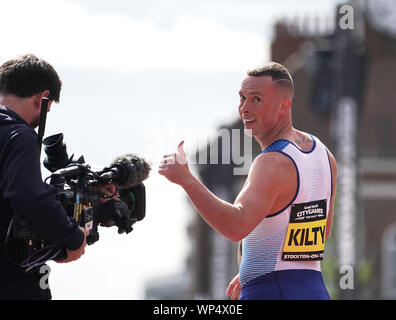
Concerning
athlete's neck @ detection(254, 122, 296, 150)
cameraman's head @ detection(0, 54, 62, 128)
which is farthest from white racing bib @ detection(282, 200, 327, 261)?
cameraman's head @ detection(0, 54, 62, 128)

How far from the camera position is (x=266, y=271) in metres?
4.45

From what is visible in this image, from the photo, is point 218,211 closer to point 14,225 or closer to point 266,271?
point 266,271

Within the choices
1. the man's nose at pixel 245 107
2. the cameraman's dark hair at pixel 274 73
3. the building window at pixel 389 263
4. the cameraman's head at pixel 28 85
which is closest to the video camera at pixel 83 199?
the cameraman's head at pixel 28 85

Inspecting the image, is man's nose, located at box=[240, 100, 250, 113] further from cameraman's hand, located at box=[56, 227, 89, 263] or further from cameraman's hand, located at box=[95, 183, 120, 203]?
cameraman's hand, located at box=[56, 227, 89, 263]

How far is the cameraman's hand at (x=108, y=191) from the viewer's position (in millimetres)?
4559

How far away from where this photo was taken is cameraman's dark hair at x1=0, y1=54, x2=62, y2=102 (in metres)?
4.17

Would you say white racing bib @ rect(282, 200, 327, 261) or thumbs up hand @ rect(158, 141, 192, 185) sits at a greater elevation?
thumbs up hand @ rect(158, 141, 192, 185)

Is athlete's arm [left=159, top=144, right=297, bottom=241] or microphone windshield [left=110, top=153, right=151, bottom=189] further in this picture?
microphone windshield [left=110, top=153, right=151, bottom=189]

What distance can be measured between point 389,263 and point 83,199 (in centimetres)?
3025

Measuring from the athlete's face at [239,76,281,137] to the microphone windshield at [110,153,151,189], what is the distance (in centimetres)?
54

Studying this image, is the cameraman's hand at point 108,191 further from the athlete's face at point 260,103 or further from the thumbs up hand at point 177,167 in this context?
the athlete's face at point 260,103

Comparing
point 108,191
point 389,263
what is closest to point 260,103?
point 108,191

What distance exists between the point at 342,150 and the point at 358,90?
8.51 ft

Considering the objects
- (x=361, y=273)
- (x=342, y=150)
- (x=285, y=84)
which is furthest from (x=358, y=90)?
(x=285, y=84)
